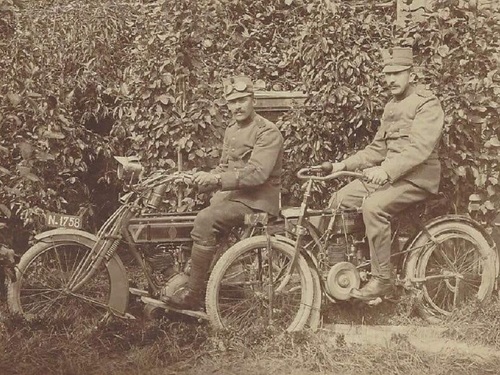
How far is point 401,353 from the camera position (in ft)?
17.8

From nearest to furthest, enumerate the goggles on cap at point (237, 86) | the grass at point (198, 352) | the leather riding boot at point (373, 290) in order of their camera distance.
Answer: the grass at point (198, 352) → the goggles on cap at point (237, 86) → the leather riding boot at point (373, 290)

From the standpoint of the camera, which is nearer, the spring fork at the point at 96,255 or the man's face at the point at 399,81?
the spring fork at the point at 96,255

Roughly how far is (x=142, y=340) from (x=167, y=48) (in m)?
2.72

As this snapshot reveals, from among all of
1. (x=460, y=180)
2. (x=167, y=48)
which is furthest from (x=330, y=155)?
(x=167, y=48)

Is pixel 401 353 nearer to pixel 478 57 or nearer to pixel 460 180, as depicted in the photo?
pixel 460 180

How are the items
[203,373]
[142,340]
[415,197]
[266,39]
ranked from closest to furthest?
[203,373], [142,340], [415,197], [266,39]

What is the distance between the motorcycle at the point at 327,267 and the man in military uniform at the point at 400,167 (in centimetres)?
18

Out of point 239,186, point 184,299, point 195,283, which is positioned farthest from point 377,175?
point 184,299

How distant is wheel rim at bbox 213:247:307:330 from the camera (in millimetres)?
5777

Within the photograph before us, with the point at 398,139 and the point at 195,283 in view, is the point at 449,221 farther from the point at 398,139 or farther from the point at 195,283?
the point at 195,283

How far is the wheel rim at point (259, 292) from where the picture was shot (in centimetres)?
578

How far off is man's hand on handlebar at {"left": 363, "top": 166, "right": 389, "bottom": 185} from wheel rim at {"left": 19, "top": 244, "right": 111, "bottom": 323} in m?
2.01

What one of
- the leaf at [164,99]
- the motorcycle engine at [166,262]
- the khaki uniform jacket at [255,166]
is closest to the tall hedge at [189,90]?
the leaf at [164,99]

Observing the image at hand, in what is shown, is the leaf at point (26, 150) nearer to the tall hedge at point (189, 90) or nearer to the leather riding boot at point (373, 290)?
the tall hedge at point (189, 90)
